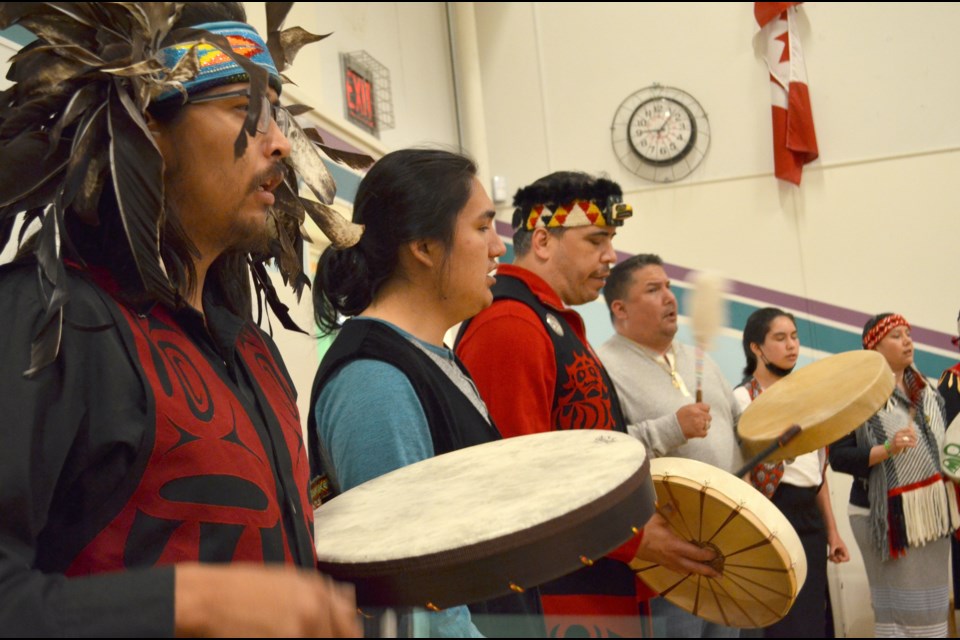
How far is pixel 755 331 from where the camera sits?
10.8ft

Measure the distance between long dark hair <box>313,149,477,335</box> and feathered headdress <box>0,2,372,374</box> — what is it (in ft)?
2.52

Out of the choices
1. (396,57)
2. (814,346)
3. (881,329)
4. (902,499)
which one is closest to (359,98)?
(396,57)

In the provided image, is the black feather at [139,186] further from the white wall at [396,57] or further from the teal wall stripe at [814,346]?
the white wall at [396,57]

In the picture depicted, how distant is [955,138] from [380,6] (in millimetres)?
3777

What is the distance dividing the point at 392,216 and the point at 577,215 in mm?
989

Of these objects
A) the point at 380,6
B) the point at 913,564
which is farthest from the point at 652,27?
the point at 913,564

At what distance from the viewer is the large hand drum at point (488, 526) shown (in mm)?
1010

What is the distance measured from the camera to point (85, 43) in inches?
44.6

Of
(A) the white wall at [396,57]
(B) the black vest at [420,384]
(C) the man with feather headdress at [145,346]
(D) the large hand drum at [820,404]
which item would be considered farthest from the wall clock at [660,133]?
(C) the man with feather headdress at [145,346]

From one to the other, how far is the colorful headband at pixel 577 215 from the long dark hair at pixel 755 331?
627 millimetres

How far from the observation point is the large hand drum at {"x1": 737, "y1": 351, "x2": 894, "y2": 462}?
2197 mm

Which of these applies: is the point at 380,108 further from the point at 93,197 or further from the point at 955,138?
the point at 93,197

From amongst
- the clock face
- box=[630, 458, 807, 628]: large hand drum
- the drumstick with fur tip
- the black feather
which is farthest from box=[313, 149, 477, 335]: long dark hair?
the clock face

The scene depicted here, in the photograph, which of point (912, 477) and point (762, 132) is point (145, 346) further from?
point (762, 132)
